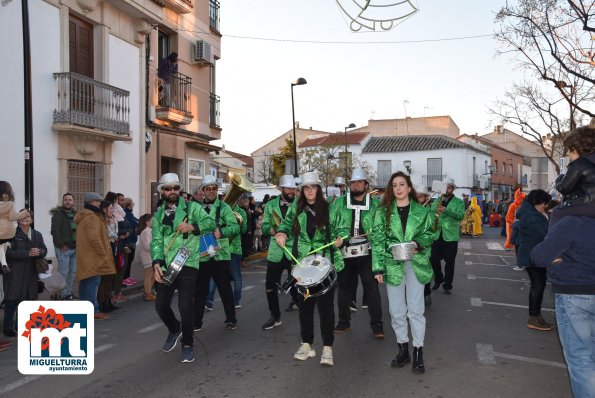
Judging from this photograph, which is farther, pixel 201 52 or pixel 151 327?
pixel 201 52

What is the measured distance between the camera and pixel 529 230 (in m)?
7.13

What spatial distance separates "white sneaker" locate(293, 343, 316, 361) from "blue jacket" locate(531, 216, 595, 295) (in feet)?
8.93

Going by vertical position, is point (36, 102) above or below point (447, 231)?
above

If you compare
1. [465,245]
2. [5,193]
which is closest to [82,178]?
[5,193]

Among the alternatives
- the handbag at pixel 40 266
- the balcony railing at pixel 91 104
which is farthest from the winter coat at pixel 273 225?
the balcony railing at pixel 91 104

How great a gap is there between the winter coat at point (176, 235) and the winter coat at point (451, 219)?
15.3 feet

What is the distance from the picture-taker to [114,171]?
53.7 feet

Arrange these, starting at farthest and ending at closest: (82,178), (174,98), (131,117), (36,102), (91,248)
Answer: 1. (174,98)
2. (131,117)
3. (82,178)
4. (36,102)
5. (91,248)

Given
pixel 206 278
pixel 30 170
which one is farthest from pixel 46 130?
pixel 206 278

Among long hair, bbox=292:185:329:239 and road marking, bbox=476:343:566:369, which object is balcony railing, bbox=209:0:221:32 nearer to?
long hair, bbox=292:185:329:239

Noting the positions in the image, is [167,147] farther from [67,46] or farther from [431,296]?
[431,296]

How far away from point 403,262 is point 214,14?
20176 mm

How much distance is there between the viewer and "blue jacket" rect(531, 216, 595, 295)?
369cm

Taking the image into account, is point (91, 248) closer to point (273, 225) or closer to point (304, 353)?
point (273, 225)
